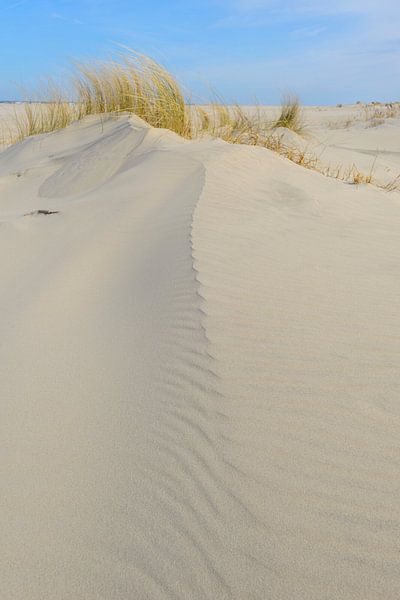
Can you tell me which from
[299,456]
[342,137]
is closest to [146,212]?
[299,456]

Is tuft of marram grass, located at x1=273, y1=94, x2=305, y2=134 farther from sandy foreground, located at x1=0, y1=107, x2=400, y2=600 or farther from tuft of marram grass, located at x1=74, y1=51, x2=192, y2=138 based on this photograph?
sandy foreground, located at x1=0, y1=107, x2=400, y2=600

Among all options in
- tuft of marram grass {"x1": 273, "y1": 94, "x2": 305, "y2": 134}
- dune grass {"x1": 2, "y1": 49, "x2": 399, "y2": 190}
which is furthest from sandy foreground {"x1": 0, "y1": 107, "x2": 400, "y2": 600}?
tuft of marram grass {"x1": 273, "y1": 94, "x2": 305, "y2": 134}

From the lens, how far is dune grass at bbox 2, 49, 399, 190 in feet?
19.8

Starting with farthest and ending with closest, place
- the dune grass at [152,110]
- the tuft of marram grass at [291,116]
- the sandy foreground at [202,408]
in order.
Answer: the tuft of marram grass at [291,116], the dune grass at [152,110], the sandy foreground at [202,408]

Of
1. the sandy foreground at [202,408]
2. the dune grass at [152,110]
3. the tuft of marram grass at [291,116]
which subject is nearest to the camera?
the sandy foreground at [202,408]

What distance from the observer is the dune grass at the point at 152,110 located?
604cm

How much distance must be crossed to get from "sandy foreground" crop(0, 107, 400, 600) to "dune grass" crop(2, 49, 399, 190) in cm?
291

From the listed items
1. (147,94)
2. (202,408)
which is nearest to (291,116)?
(147,94)

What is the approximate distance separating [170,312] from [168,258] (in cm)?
60

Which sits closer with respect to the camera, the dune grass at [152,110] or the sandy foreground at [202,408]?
the sandy foreground at [202,408]

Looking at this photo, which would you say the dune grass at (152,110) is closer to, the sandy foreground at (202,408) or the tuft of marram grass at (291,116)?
the tuft of marram grass at (291,116)

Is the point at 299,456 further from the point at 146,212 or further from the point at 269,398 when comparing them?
the point at 146,212

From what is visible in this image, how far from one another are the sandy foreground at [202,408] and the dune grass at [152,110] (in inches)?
114

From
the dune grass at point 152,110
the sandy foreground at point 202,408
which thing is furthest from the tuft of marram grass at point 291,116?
the sandy foreground at point 202,408
